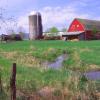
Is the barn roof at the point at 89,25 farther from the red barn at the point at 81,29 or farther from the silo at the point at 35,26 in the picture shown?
the silo at the point at 35,26

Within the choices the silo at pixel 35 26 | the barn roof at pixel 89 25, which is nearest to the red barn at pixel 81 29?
the barn roof at pixel 89 25

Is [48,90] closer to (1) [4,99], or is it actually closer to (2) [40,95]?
(2) [40,95]

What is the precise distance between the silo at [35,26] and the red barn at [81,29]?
43.3 ft

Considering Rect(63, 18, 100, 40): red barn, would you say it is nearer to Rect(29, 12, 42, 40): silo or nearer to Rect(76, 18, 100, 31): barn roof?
Rect(76, 18, 100, 31): barn roof

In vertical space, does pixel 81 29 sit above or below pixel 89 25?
below

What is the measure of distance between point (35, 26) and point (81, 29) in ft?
83.0

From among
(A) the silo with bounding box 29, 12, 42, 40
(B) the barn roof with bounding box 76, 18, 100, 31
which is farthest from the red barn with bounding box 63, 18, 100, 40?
(A) the silo with bounding box 29, 12, 42, 40

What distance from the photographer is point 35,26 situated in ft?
431

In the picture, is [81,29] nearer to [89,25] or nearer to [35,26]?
[89,25]

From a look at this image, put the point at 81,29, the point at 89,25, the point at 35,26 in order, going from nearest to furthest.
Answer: the point at 81,29
the point at 89,25
the point at 35,26

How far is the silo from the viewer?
408ft

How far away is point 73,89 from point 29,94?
2.23 meters

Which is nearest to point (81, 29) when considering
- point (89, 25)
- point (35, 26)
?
point (89, 25)

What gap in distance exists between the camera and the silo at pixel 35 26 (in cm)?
12432
